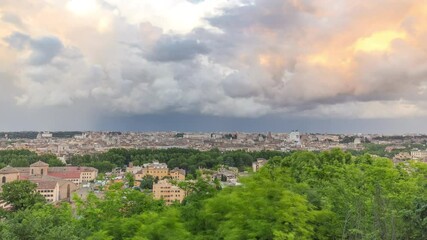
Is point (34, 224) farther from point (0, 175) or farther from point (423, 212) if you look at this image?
point (0, 175)

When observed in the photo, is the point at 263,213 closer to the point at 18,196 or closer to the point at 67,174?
the point at 18,196

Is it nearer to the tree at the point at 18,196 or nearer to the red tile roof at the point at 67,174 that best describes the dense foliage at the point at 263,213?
the tree at the point at 18,196

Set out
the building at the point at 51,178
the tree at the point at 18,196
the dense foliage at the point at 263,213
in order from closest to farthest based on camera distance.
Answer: the dense foliage at the point at 263,213
the tree at the point at 18,196
the building at the point at 51,178

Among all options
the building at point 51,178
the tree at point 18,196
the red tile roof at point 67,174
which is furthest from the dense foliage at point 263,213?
the red tile roof at point 67,174

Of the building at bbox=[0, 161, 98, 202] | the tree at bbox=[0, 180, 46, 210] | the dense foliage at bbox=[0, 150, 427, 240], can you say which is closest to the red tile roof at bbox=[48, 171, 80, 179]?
the building at bbox=[0, 161, 98, 202]

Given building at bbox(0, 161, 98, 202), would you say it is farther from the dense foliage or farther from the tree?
the dense foliage

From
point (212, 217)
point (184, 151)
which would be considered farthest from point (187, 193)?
point (184, 151)

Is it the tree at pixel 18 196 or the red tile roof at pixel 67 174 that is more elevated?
the tree at pixel 18 196
